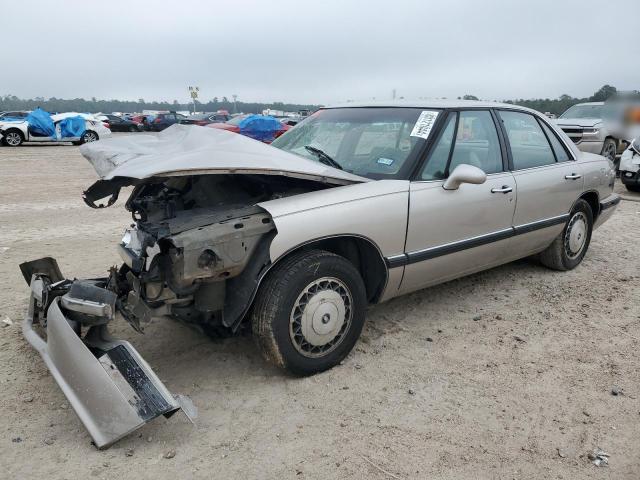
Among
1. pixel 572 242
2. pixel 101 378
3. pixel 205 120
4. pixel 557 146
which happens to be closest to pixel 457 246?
pixel 557 146

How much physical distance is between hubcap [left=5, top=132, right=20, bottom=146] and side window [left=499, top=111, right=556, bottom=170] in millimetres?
19959

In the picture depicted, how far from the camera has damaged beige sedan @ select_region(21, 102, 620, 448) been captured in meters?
2.69

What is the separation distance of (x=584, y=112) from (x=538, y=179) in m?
10.9

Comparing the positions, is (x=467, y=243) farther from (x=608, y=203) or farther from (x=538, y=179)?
(x=608, y=203)

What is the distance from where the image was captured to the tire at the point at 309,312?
9.50 feet

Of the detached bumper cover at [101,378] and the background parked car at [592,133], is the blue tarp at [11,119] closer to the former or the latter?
the background parked car at [592,133]

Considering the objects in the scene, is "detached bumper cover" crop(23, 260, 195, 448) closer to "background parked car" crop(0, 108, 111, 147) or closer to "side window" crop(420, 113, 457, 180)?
"side window" crop(420, 113, 457, 180)

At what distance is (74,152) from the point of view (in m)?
17.8

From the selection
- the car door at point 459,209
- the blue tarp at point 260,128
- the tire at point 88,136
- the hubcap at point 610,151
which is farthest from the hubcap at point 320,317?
the tire at point 88,136

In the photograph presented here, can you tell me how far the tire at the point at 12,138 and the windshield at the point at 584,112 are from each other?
737 inches

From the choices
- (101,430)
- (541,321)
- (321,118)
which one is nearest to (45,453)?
(101,430)

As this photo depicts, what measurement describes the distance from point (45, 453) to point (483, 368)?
8.21ft

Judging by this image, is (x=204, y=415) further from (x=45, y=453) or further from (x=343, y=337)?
(x=343, y=337)

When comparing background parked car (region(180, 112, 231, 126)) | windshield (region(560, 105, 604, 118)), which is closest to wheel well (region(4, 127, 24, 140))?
background parked car (region(180, 112, 231, 126))
